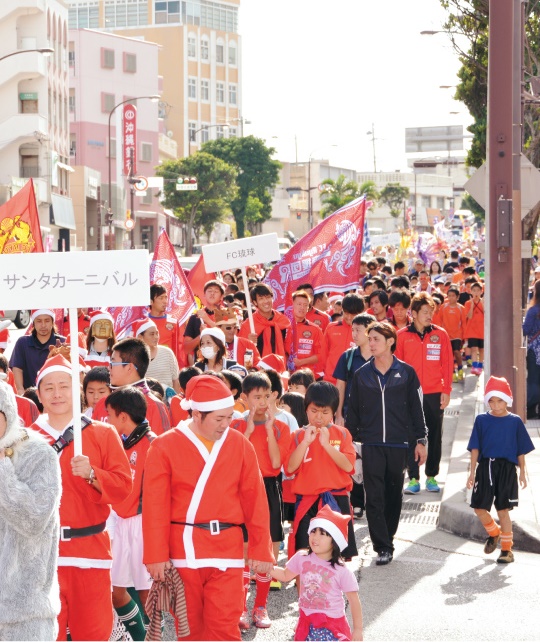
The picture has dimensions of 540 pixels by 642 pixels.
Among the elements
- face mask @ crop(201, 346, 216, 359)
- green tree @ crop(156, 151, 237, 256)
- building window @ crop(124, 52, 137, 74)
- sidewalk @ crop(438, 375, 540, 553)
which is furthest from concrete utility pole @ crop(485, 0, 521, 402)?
building window @ crop(124, 52, 137, 74)

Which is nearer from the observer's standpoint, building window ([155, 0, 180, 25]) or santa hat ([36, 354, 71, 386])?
santa hat ([36, 354, 71, 386])

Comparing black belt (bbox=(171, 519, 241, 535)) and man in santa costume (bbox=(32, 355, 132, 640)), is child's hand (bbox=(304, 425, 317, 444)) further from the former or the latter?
black belt (bbox=(171, 519, 241, 535))

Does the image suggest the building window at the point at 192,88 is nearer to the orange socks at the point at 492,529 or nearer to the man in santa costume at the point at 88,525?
the orange socks at the point at 492,529

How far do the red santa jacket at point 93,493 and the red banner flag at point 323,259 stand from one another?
398 inches

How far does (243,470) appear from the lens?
603 cm

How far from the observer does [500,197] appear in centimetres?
1202

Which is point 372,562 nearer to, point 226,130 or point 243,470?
point 243,470

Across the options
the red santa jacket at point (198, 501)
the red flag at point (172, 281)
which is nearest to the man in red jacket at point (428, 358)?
the red flag at point (172, 281)

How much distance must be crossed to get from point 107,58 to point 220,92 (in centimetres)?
3495

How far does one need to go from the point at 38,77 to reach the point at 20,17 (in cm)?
289

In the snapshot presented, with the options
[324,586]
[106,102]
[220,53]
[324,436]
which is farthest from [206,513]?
[220,53]

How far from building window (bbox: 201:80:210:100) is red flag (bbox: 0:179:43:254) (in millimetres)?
103288

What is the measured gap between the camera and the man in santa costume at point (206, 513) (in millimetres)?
5875

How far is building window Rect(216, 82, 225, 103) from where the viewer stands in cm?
11831
